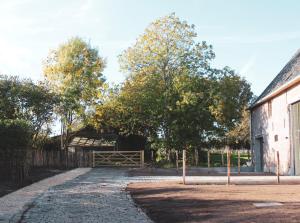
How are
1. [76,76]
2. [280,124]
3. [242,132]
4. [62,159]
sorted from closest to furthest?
[280,124] < [62,159] < [76,76] < [242,132]

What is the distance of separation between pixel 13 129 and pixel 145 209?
12.0m

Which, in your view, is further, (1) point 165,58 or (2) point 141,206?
(1) point 165,58

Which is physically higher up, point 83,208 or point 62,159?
point 62,159

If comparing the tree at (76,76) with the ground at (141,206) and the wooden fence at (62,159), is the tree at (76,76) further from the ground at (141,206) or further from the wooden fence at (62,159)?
the ground at (141,206)

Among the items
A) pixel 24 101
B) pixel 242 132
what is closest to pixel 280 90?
pixel 24 101

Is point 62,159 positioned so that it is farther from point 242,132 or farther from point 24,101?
point 242,132

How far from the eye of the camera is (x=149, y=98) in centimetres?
3928

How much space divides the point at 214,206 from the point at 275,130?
18411 millimetres

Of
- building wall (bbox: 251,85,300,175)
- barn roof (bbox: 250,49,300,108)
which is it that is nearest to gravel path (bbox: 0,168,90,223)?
building wall (bbox: 251,85,300,175)

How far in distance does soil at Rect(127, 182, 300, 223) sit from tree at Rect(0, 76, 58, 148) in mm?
19976

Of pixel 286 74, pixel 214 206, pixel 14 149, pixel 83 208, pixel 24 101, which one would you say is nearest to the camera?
pixel 214 206

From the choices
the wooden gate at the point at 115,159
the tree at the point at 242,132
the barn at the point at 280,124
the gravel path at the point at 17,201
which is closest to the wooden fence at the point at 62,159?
the wooden gate at the point at 115,159

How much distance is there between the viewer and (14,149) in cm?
2131

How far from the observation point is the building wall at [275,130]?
88.4ft
